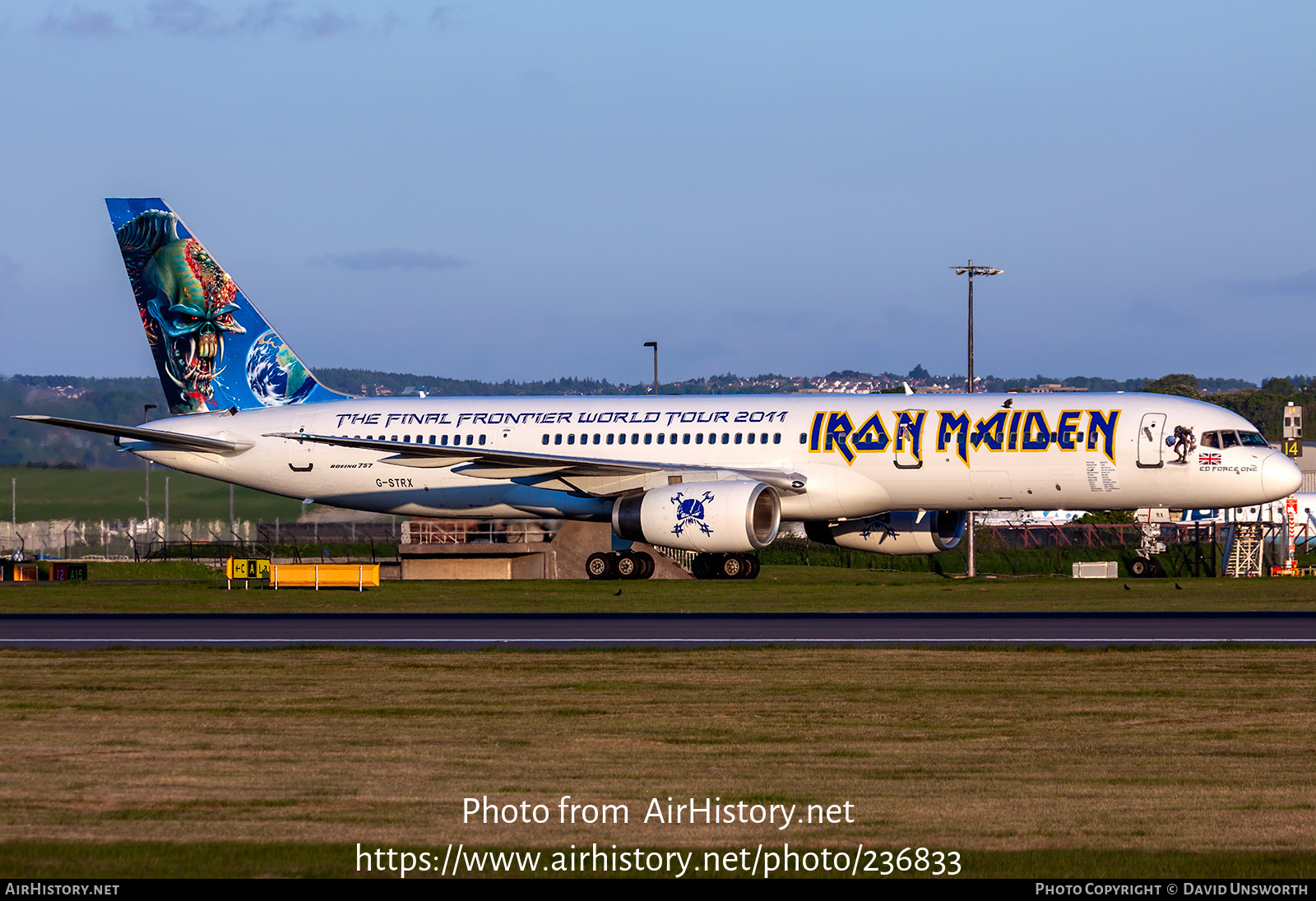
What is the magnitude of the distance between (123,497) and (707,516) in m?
30.2

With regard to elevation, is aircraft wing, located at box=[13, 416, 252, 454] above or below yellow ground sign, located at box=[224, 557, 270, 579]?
above

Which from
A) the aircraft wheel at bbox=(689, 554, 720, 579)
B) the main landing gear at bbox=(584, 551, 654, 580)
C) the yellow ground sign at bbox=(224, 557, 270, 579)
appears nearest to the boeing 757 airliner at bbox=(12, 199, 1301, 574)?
the aircraft wheel at bbox=(689, 554, 720, 579)

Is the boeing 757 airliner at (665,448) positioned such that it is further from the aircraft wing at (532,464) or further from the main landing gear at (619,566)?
the main landing gear at (619,566)

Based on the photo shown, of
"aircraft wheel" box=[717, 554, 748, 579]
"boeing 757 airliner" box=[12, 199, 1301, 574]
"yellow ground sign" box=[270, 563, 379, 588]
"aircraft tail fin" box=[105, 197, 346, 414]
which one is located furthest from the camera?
"aircraft tail fin" box=[105, 197, 346, 414]

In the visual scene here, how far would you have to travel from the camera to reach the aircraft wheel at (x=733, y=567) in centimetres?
3638

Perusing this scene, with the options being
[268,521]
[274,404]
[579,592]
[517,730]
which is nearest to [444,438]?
[274,404]

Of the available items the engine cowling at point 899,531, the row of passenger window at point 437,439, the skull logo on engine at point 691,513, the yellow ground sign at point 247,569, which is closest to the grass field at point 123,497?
the row of passenger window at point 437,439

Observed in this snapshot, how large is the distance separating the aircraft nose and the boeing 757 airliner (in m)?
0.04

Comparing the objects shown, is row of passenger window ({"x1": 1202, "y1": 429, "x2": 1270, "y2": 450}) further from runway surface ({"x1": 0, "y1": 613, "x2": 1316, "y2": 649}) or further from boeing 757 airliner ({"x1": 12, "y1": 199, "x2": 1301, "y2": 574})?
runway surface ({"x1": 0, "y1": 613, "x2": 1316, "y2": 649})

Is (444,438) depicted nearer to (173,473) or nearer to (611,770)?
(173,473)

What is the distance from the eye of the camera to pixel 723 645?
19031 mm

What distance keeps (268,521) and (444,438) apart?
14656mm

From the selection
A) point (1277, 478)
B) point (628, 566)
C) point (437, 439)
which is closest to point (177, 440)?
point (437, 439)

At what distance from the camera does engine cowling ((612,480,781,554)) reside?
3272 centimetres
